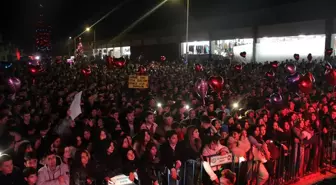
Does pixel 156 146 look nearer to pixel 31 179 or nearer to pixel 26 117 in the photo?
pixel 31 179

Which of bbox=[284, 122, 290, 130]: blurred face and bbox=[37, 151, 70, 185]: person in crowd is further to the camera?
bbox=[284, 122, 290, 130]: blurred face

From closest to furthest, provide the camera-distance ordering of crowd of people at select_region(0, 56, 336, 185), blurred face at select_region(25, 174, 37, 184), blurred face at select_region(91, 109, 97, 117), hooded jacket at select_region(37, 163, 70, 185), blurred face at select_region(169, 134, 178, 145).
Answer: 1. blurred face at select_region(25, 174, 37, 184)
2. hooded jacket at select_region(37, 163, 70, 185)
3. crowd of people at select_region(0, 56, 336, 185)
4. blurred face at select_region(169, 134, 178, 145)
5. blurred face at select_region(91, 109, 97, 117)

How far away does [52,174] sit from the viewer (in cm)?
569

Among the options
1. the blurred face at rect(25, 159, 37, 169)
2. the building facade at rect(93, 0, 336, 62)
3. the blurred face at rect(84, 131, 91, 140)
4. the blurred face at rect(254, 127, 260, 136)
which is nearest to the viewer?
the blurred face at rect(25, 159, 37, 169)

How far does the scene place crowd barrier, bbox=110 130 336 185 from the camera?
6.44m

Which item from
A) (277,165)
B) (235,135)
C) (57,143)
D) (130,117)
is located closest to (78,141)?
(57,143)

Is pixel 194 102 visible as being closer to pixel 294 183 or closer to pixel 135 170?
pixel 294 183

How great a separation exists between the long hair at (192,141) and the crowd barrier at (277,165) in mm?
439

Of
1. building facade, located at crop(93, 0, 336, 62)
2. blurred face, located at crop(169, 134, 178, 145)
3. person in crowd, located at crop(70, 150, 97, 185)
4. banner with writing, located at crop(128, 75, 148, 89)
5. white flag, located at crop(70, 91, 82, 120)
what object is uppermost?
building facade, located at crop(93, 0, 336, 62)

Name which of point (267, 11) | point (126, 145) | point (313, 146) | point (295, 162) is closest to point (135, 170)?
point (126, 145)

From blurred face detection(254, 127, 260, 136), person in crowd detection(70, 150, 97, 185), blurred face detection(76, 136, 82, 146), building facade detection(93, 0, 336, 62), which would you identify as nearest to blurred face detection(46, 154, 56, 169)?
person in crowd detection(70, 150, 97, 185)

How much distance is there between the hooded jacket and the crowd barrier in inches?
30.3

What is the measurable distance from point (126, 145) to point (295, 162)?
12.5ft

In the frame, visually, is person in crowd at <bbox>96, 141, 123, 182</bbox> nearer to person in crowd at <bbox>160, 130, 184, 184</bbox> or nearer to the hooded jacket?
the hooded jacket
